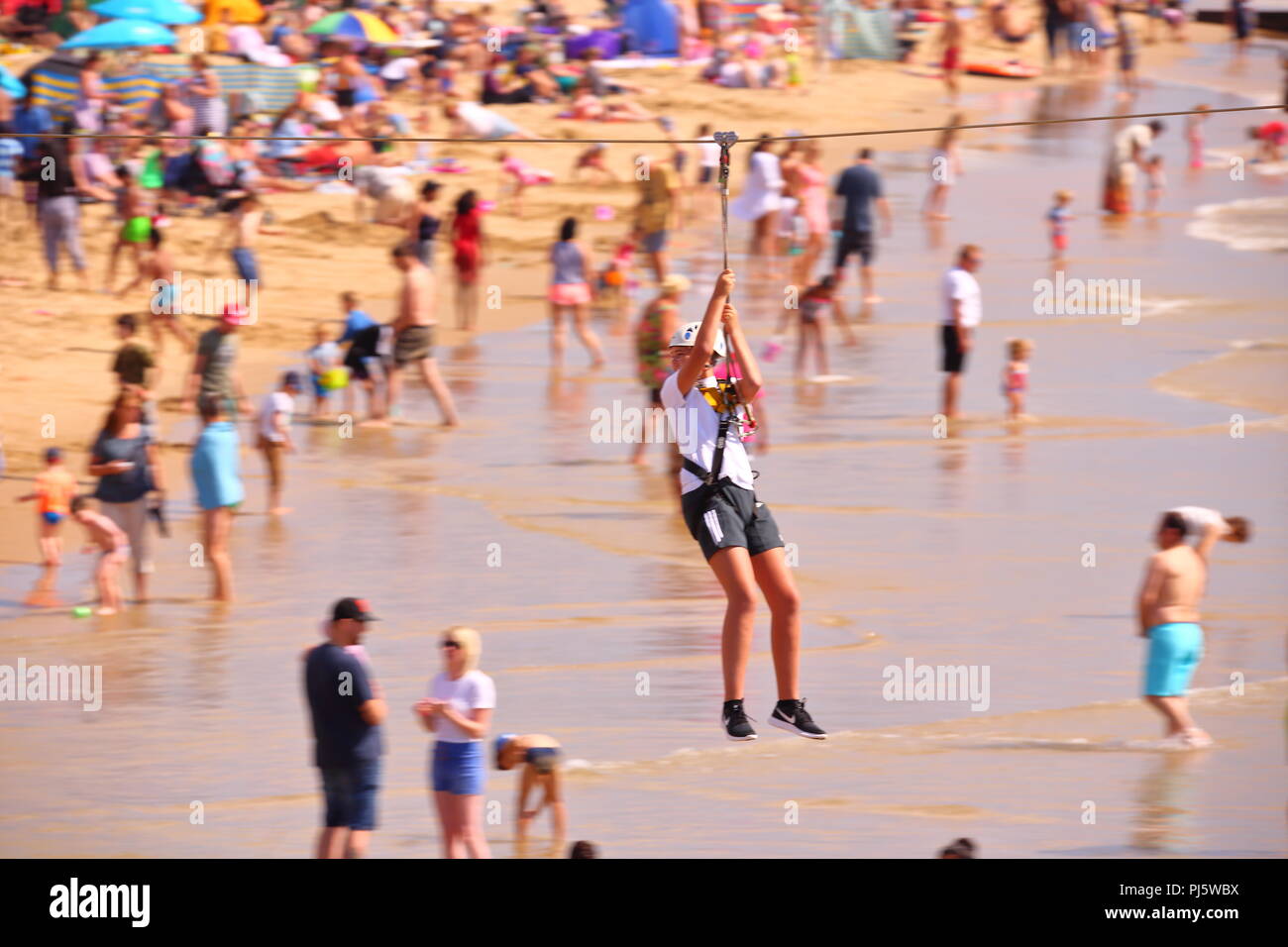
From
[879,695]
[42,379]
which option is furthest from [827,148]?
[879,695]

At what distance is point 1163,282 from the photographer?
28.2 meters

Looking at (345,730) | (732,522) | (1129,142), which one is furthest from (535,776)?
(1129,142)

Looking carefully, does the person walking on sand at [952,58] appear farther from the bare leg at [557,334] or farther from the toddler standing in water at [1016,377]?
the toddler standing in water at [1016,377]

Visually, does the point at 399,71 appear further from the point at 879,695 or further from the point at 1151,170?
the point at 879,695

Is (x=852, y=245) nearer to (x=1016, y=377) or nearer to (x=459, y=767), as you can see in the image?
(x=1016, y=377)

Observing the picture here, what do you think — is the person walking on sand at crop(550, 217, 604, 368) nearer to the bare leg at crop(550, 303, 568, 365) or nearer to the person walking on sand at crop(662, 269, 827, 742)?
the bare leg at crop(550, 303, 568, 365)

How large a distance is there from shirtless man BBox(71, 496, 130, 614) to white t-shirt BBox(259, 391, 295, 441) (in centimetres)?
221

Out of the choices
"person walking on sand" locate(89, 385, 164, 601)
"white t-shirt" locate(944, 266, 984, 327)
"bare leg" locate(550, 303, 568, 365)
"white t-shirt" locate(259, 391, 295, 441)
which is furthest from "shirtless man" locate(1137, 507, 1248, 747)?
"bare leg" locate(550, 303, 568, 365)

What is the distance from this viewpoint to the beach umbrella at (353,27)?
37031 millimetres

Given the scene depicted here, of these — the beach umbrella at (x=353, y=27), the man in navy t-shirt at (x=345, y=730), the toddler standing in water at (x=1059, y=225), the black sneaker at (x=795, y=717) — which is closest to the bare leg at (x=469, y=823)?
the man in navy t-shirt at (x=345, y=730)

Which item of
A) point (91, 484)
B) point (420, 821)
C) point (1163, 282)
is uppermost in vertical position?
point (1163, 282)

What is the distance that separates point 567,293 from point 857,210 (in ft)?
14.4
